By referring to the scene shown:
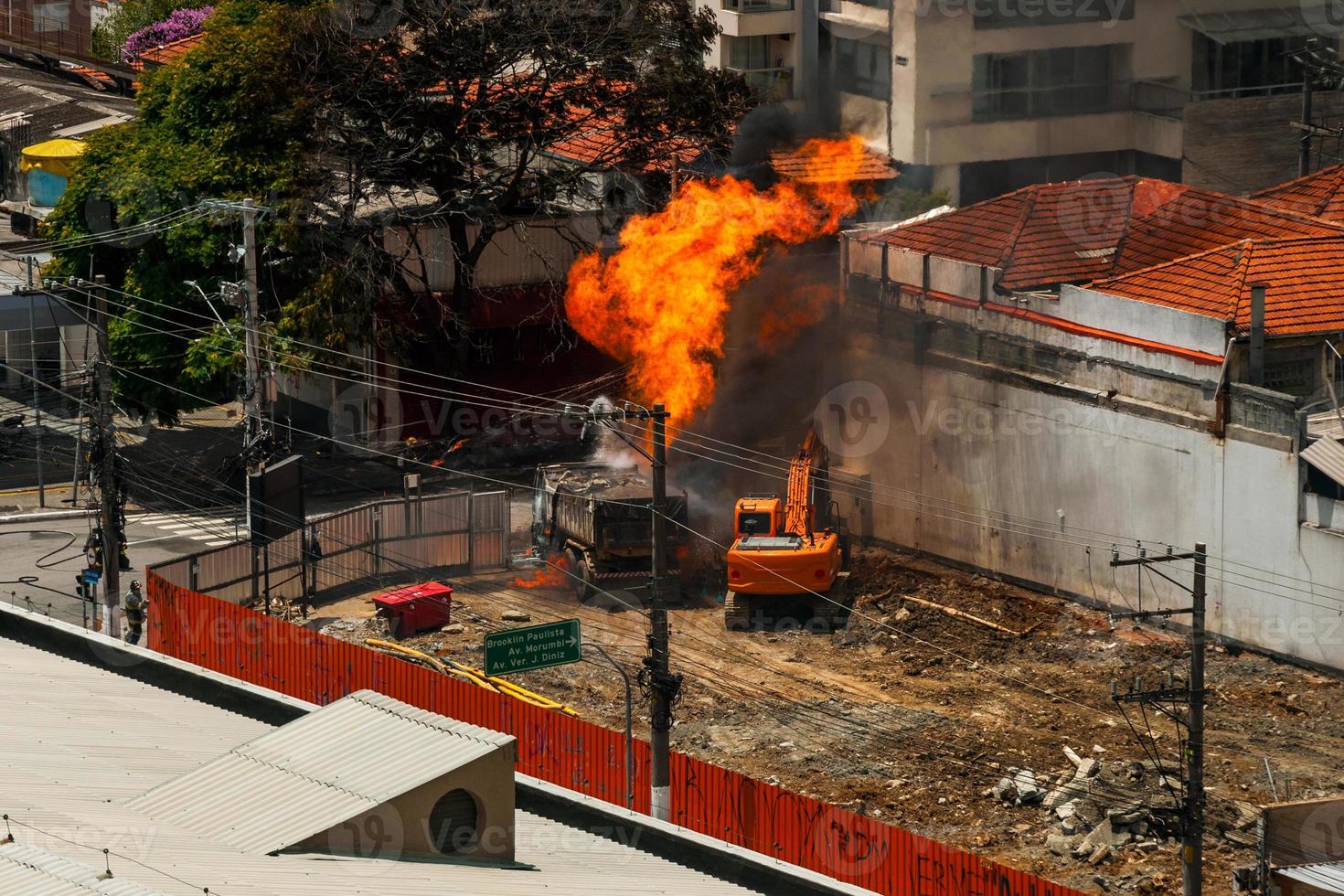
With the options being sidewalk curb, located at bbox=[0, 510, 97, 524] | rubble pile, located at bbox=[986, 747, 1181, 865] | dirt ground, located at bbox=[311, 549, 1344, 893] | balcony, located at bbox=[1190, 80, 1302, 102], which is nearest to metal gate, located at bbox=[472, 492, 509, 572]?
dirt ground, located at bbox=[311, 549, 1344, 893]

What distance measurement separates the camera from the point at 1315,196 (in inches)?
2088

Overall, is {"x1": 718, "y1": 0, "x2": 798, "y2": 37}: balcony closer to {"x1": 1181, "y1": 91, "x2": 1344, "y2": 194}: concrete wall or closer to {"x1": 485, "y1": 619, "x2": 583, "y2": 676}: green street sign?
{"x1": 1181, "y1": 91, "x2": 1344, "y2": 194}: concrete wall

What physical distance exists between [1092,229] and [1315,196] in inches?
240

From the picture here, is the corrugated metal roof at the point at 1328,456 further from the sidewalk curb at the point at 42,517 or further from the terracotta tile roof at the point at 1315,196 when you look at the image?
the sidewalk curb at the point at 42,517

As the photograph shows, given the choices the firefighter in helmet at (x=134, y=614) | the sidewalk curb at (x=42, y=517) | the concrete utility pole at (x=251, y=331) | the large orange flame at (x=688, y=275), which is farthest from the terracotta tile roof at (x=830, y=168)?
the firefighter in helmet at (x=134, y=614)

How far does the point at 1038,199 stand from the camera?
51938mm

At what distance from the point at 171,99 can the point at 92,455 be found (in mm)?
17210

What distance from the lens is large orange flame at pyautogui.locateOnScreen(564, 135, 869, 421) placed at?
5200 cm

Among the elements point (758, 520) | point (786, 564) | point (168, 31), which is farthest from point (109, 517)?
point (168, 31)

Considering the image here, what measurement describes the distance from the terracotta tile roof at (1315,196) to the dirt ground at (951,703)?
13.5m

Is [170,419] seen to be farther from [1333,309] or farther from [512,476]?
[1333,309]

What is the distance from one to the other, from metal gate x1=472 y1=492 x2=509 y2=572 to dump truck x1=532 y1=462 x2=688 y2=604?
99 centimetres

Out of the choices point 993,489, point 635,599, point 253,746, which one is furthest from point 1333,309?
point 253,746

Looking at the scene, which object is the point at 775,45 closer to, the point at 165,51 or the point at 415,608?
the point at 165,51
